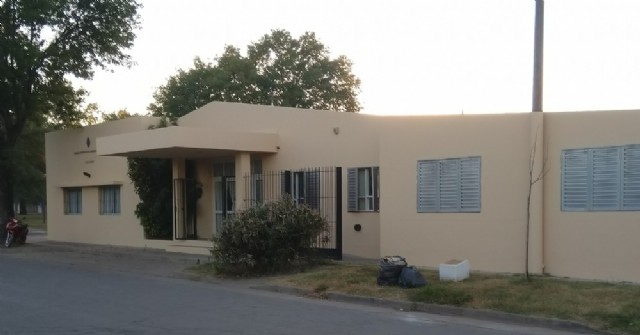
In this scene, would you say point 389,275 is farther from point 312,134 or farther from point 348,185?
point 312,134

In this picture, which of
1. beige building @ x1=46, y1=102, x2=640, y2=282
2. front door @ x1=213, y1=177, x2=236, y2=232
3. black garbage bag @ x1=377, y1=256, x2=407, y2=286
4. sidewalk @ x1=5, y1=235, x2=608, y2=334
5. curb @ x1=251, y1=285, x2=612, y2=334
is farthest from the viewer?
front door @ x1=213, y1=177, x2=236, y2=232

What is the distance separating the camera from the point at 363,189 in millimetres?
19984

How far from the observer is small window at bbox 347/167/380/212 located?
1961 centimetres

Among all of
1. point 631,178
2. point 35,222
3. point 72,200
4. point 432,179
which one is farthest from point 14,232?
point 35,222

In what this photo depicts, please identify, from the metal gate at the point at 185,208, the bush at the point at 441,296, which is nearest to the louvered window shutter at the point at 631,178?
the bush at the point at 441,296

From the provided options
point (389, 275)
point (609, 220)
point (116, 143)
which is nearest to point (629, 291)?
point (609, 220)

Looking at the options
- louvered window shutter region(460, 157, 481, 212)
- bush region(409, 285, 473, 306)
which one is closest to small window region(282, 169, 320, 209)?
louvered window shutter region(460, 157, 481, 212)

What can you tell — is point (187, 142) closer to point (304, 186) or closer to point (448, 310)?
point (304, 186)

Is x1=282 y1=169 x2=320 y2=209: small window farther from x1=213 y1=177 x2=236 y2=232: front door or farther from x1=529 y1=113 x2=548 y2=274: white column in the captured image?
x1=529 y1=113 x2=548 y2=274: white column

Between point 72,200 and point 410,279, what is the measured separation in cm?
2139

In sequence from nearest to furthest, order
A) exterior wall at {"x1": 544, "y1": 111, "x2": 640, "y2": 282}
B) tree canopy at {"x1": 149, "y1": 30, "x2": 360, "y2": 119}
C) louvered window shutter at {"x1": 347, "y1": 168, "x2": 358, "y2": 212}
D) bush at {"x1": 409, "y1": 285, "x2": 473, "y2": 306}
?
bush at {"x1": 409, "y1": 285, "x2": 473, "y2": 306}, exterior wall at {"x1": 544, "y1": 111, "x2": 640, "y2": 282}, louvered window shutter at {"x1": 347, "y1": 168, "x2": 358, "y2": 212}, tree canopy at {"x1": 149, "y1": 30, "x2": 360, "y2": 119}

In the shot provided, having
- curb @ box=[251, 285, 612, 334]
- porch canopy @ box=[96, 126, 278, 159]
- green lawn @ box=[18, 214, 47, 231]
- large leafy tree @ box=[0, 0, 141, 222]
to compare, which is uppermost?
large leafy tree @ box=[0, 0, 141, 222]

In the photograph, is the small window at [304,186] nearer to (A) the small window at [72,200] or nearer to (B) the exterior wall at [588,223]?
(B) the exterior wall at [588,223]

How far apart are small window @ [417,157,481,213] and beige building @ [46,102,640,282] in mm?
25
